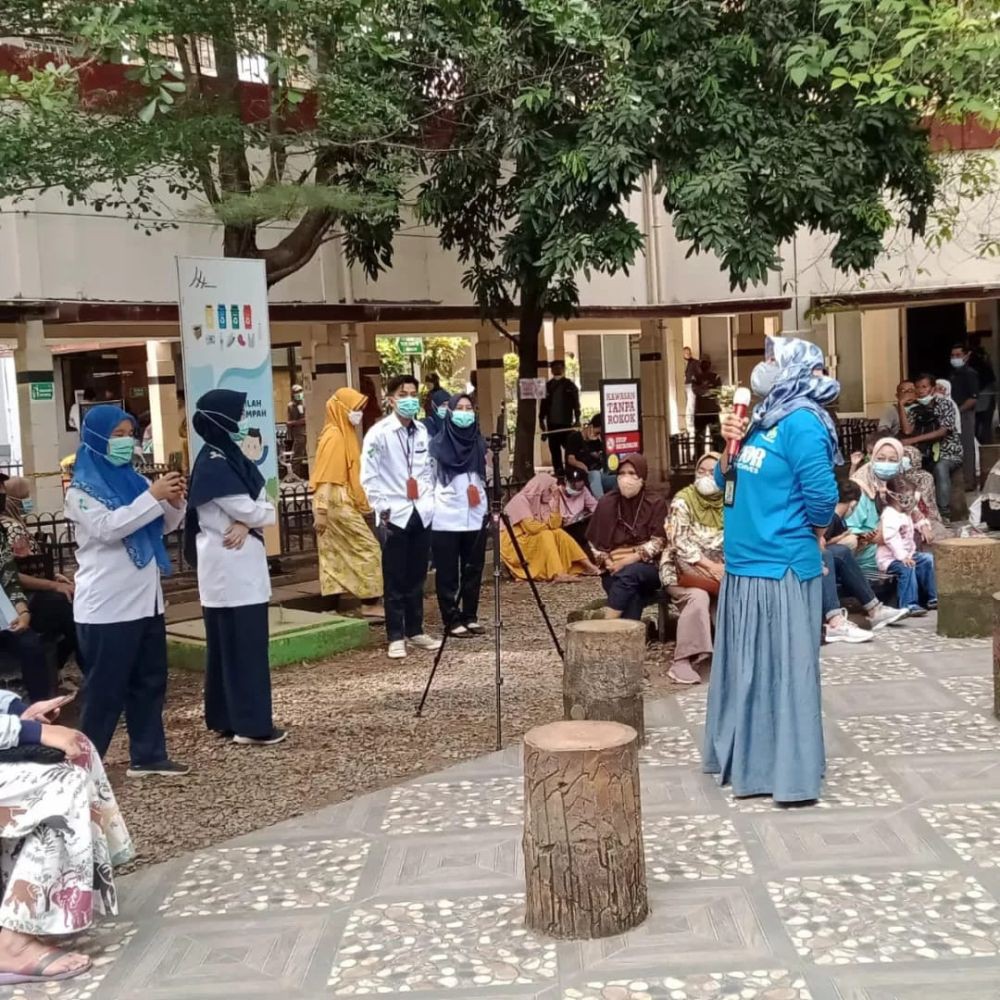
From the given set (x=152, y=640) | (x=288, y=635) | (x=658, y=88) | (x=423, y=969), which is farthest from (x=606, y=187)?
(x=423, y=969)

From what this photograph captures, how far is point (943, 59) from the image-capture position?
26.6 ft

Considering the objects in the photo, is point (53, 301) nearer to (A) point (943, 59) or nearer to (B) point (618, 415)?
(B) point (618, 415)

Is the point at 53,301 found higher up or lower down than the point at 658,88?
lower down

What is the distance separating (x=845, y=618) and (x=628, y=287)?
34.2ft

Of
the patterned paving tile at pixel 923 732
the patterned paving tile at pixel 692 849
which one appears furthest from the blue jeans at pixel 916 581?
the patterned paving tile at pixel 692 849

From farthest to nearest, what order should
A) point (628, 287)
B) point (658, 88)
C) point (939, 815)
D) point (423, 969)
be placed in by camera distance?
1. point (628, 287)
2. point (658, 88)
3. point (939, 815)
4. point (423, 969)

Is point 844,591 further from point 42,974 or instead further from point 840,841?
point 42,974

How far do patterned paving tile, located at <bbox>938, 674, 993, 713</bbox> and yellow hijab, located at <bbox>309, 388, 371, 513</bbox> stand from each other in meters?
4.13

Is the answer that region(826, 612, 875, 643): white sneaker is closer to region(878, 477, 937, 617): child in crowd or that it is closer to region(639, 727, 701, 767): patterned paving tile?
region(878, 477, 937, 617): child in crowd

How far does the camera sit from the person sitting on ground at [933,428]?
12.2 m

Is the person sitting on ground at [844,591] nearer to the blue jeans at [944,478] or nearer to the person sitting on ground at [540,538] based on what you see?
the person sitting on ground at [540,538]

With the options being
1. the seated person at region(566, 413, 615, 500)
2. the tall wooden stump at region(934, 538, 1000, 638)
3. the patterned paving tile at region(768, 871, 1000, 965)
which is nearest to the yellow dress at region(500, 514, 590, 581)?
the seated person at region(566, 413, 615, 500)

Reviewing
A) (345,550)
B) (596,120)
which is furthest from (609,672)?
(596,120)

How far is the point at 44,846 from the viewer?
11.4 feet
